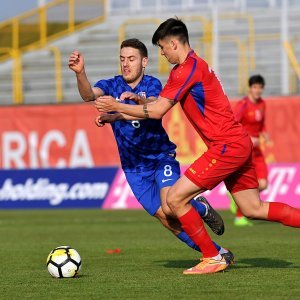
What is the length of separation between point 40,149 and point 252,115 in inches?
335

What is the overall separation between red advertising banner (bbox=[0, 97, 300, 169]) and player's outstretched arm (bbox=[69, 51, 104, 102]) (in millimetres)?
13214

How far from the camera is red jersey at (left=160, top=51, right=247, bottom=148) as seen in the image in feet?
31.9

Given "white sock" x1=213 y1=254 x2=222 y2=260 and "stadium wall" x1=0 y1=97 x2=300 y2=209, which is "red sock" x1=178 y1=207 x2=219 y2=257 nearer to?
"white sock" x1=213 y1=254 x2=222 y2=260

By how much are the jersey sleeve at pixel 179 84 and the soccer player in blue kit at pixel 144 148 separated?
98 cm

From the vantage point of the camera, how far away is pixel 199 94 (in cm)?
980

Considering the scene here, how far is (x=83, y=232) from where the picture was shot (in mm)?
16953

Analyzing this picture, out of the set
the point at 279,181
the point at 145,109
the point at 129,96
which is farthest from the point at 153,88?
the point at 279,181

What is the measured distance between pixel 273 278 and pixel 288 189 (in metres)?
12.5

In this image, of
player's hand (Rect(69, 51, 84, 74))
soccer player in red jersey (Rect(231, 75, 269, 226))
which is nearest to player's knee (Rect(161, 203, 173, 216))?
player's hand (Rect(69, 51, 84, 74))

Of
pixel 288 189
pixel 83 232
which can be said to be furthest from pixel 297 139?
pixel 83 232

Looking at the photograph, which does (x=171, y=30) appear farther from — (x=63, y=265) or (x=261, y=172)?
(x=261, y=172)

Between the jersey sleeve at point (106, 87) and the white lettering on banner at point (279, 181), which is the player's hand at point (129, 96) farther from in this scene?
the white lettering on banner at point (279, 181)

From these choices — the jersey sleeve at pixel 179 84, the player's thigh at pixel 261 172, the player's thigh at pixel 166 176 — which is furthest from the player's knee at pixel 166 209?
the player's thigh at pixel 261 172

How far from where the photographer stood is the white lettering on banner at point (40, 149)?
2512 cm
